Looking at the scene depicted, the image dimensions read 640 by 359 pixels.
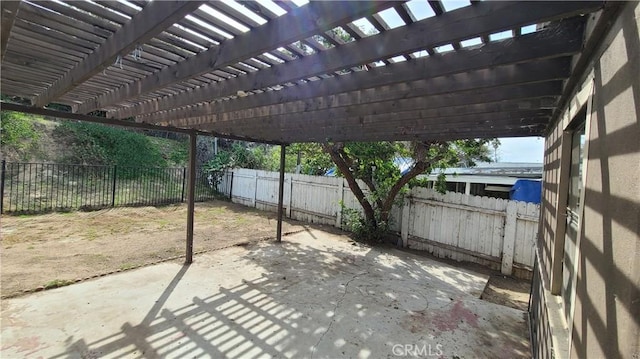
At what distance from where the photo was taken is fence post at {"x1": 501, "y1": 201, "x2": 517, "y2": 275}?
4719 millimetres

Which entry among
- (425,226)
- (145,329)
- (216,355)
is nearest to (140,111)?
(145,329)

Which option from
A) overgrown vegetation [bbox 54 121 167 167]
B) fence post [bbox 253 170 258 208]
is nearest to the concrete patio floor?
fence post [bbox 253 170 258 208]

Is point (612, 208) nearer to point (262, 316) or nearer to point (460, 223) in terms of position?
point (262, 316)

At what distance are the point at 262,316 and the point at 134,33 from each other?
2.73 metres

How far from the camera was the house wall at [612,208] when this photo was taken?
634 mm

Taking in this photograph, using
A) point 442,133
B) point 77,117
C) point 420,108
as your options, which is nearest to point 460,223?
point 442,133

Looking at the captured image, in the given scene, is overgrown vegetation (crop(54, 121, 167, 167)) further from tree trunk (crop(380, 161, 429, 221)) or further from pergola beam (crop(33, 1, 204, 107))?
pergola beam (crop(33, 1, 204, 107))

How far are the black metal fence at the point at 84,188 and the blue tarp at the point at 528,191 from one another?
373 inches

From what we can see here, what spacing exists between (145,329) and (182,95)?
7.35ft

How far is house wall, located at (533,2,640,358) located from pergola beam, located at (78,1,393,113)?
2.35ft

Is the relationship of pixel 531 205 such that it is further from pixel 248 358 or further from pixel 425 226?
pixel 248 358

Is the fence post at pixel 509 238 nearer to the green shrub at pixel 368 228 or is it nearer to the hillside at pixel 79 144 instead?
the green shrub at pixel 368 228

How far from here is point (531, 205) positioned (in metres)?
4.57

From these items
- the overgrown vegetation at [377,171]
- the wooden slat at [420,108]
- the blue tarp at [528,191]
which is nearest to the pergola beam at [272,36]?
the wooden slat at [420,108]
